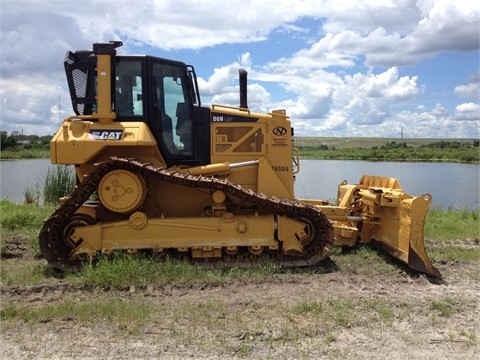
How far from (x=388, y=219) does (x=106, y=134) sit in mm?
4704

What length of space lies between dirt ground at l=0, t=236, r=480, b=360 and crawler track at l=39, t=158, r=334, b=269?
0.63 metres

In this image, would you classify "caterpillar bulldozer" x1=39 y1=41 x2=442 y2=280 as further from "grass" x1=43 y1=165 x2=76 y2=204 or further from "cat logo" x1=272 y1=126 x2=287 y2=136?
"grass" x1=43 y1=165 x2=76 y2=204

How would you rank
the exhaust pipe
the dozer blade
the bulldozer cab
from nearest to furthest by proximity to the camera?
the dozer blade, the bulldozer cab, the exhaust pipe

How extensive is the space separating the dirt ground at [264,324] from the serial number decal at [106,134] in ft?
7.17

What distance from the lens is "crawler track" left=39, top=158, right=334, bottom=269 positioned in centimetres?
732

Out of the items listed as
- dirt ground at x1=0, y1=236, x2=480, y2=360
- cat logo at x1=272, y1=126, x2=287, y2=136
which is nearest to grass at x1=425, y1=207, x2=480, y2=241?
dirt ground at x1=0, y1=236, x2=480, y2=360

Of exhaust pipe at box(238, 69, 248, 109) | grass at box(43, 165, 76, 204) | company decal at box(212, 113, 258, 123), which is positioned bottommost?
grass at box(43, 165, 76, 204)

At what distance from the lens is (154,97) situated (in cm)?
791

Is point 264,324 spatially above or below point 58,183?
below

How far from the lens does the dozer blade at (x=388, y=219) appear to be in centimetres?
727

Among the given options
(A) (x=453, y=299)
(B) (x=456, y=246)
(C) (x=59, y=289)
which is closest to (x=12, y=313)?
(C) (x=59, y=289)

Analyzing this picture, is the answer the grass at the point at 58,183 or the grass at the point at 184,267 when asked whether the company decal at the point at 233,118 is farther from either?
the grass at the point at 58,183

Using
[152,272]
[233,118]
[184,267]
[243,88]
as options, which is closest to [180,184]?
[184,267]

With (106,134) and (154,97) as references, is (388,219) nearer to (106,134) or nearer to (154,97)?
(154,97)
